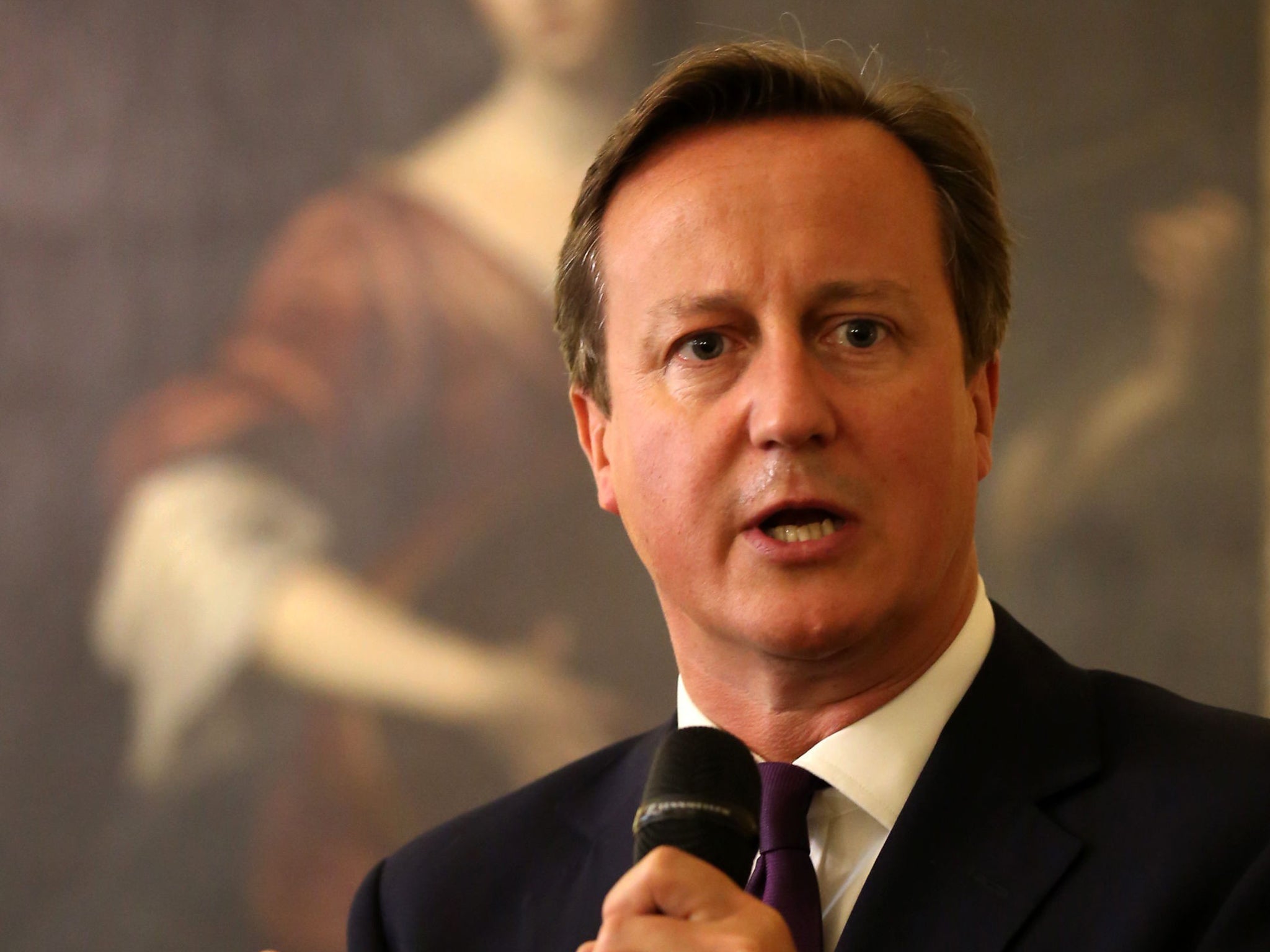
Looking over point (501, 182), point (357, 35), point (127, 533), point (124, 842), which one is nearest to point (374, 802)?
point (124, 842)

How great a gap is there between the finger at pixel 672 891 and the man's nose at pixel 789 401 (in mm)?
677

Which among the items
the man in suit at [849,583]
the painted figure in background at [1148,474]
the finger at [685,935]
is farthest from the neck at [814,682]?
the painted figure in background at [1148,474]

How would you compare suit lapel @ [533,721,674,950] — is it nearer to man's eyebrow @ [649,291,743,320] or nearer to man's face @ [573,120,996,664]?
man's face @ [573,120,996,664]

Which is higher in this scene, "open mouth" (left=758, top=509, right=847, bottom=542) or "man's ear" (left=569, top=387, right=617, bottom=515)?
"man's ear" (left=569, top=387, right=617, bottom=515)

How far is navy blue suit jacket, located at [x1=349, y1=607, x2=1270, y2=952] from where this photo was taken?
5.84 ft

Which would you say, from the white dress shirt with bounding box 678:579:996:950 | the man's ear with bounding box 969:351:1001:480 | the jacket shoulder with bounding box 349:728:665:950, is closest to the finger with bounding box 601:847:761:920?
the white dress shirt with bounding box 678:579:996:950

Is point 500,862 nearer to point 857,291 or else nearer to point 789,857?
point 789,857

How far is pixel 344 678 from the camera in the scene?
4.97 meters

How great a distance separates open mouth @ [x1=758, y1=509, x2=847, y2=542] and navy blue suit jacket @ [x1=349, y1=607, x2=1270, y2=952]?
348mm

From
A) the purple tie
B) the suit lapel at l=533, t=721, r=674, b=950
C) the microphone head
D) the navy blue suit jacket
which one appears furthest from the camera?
the suit lapel at l=533, t=721, r=674, b=950

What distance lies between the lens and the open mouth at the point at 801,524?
78.7 inches

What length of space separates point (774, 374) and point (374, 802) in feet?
10.9

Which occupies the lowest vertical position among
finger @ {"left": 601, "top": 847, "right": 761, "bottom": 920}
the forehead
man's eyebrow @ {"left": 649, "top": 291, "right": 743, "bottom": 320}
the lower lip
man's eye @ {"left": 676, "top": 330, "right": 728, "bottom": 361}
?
finger @ {"left": 601, "top": 847, "right": 761, "bottom": 920}

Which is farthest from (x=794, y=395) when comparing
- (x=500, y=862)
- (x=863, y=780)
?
(x=500, y=862)
